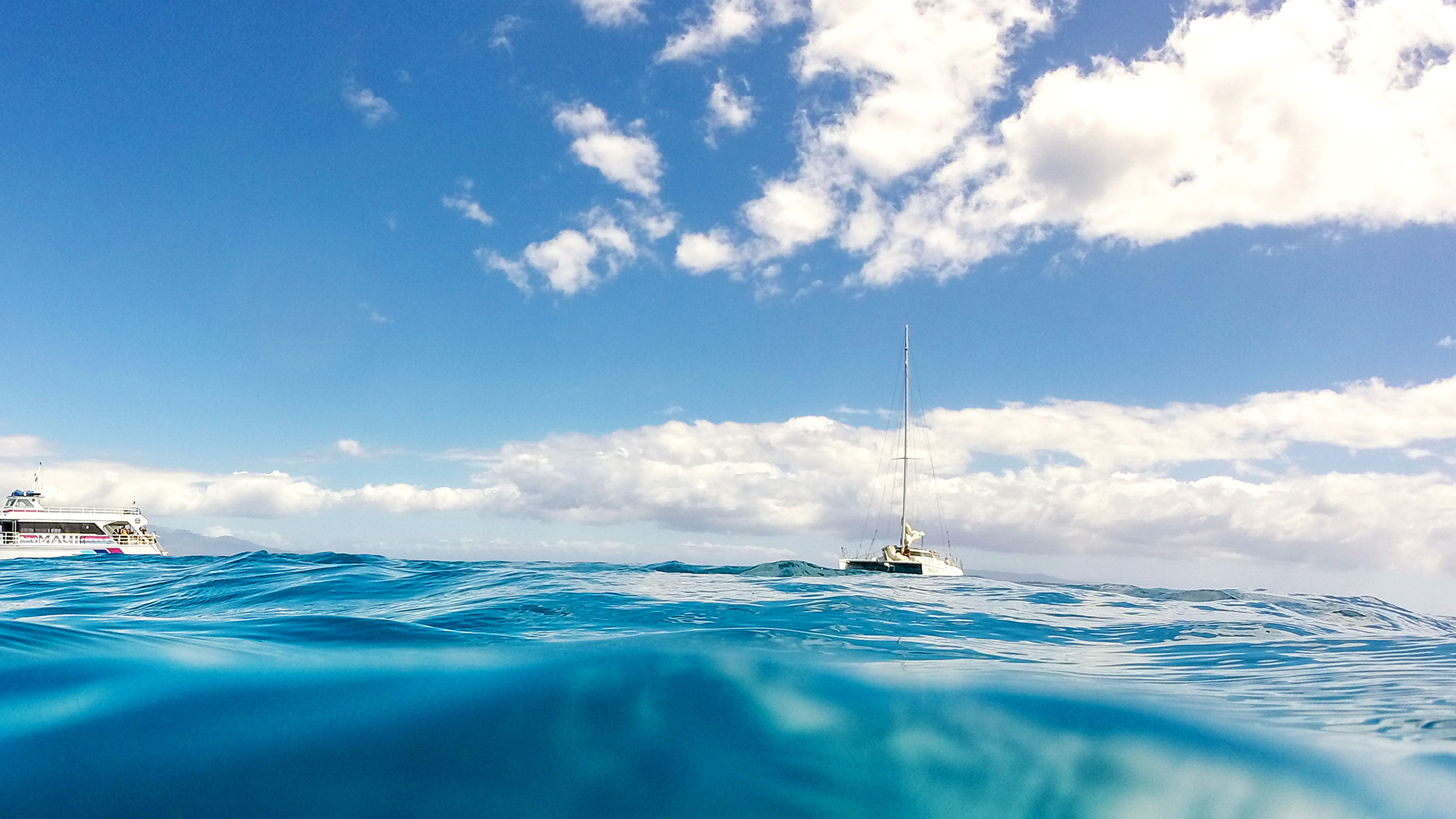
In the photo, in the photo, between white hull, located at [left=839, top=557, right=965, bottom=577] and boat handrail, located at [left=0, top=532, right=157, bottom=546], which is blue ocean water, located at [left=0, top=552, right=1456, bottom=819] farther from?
boat handrail, located at [left=0, top=532, right=157, bottom=546]

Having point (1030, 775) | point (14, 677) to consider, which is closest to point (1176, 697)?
point (1030, 775)

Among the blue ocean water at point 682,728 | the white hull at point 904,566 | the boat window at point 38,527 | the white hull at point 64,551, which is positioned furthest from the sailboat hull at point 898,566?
the boat window at point 38,527

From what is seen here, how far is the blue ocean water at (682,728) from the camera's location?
313 cm

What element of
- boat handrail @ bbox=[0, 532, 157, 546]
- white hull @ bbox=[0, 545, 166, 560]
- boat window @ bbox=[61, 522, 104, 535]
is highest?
boat window @ bbox=[61, 522, 104, 535]

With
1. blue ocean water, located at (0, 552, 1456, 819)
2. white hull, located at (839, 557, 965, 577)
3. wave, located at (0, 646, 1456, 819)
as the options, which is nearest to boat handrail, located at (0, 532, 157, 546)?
white hull, located at (839, 557, 965, 577)

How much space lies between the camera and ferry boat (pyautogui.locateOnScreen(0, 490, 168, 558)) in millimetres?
68312

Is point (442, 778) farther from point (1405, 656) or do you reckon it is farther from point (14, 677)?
point (1405, 656)

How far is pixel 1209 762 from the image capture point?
374cm

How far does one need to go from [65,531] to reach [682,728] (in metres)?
95.9

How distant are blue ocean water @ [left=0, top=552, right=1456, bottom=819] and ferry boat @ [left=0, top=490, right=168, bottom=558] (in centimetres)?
8245

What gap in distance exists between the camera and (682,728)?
3.70 metres

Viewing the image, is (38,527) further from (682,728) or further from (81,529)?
(682,728)

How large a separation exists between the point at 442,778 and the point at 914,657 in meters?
4.70

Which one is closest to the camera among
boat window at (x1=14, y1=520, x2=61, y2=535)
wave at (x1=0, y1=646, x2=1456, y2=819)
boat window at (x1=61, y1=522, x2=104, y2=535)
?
wave at (x1=0, y1=646, x2=1456, y2=819)
